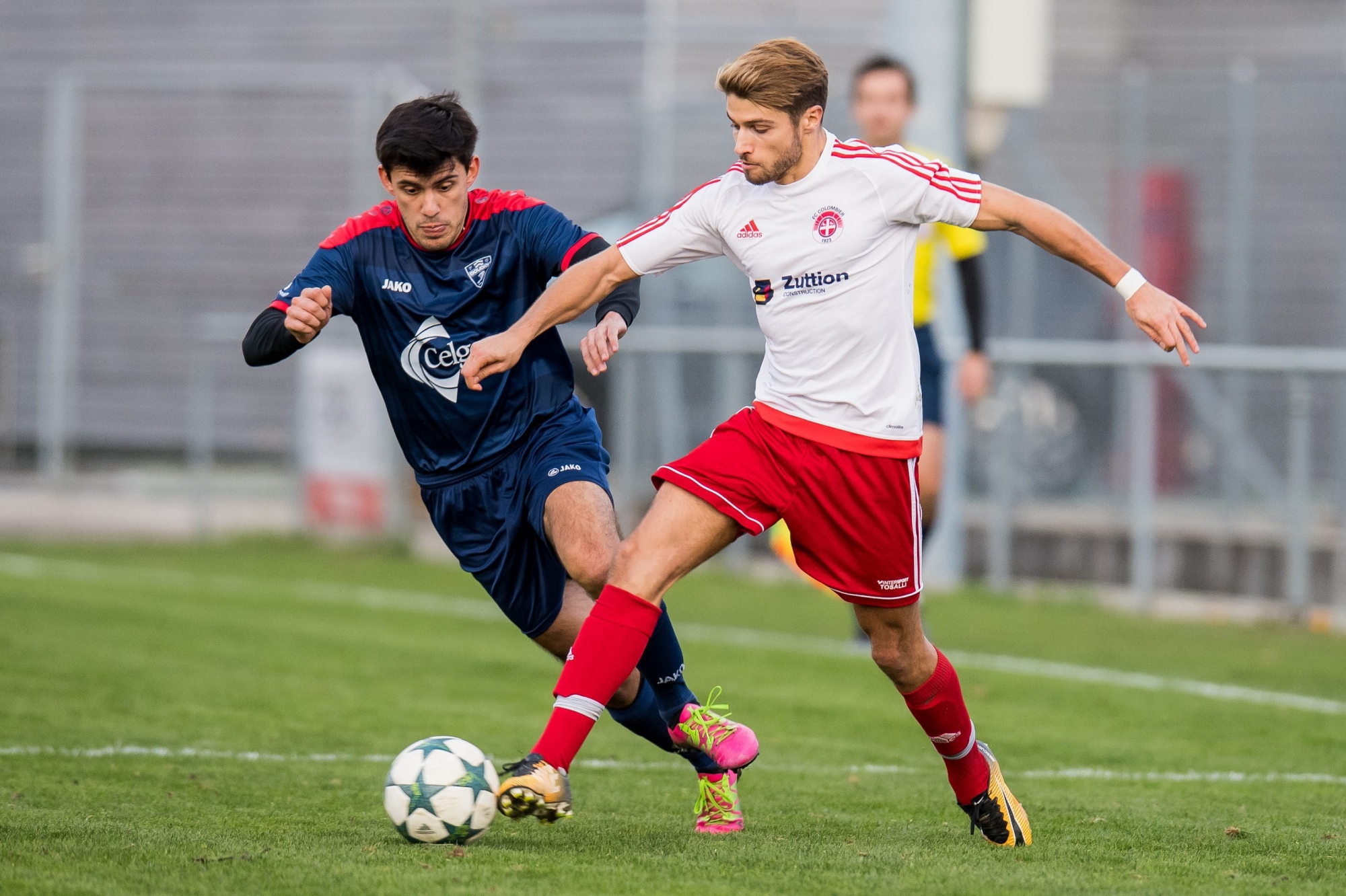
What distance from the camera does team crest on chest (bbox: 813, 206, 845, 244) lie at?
471 cm

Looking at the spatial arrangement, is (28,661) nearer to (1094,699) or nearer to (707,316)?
(1094,699)

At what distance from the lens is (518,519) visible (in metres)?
5.26

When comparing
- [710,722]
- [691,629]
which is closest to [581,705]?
[710,722]

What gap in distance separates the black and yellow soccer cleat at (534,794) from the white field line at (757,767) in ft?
6.52

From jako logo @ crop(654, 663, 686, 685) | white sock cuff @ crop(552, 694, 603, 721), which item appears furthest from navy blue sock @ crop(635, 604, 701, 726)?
white sock cuff @ crop(552, 694, 603, 721)

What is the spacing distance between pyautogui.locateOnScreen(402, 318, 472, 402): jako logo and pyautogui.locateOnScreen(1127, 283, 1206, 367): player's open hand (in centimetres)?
194

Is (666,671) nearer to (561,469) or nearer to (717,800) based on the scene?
(717,800)

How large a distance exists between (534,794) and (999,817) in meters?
1.37

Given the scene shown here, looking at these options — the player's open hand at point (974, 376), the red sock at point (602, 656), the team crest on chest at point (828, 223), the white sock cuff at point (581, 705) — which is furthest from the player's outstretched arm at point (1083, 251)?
the player's open hand at point (974, 376)

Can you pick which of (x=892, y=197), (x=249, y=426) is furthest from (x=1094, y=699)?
(x=249, y=426)

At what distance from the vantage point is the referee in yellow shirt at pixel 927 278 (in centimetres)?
804

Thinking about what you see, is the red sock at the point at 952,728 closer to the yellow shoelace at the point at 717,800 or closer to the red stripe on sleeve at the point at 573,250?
the yellow shoelace at the point at 717,800

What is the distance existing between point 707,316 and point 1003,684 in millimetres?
6599

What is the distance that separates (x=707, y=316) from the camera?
1458 centimetres
